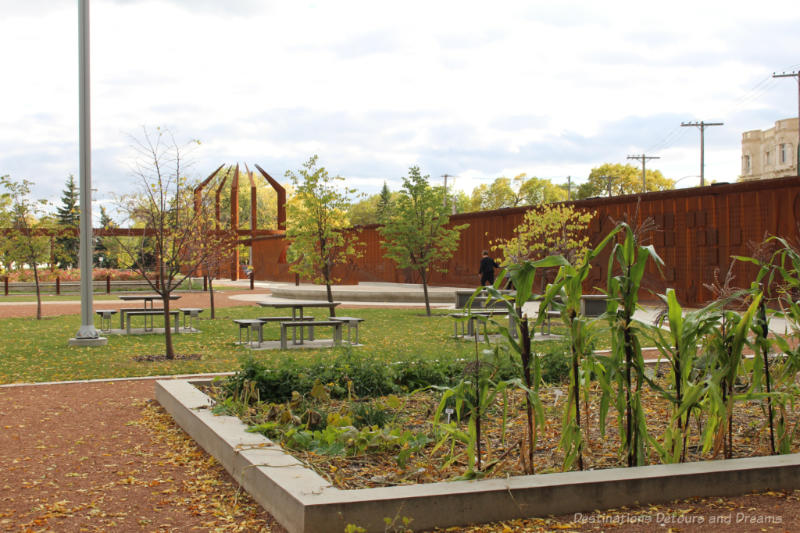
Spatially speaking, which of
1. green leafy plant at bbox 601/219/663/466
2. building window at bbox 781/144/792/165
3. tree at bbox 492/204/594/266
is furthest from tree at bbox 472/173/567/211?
green leafy plant at bbox 601/219/663/466

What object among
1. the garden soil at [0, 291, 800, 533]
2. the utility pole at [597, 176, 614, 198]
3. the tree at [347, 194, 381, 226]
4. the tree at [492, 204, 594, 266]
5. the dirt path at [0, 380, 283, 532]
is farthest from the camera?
the tree at [347, 194, 381, 226]

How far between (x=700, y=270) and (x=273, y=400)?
49.2 feet

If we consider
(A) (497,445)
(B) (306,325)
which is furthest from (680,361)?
(B) (306,325)

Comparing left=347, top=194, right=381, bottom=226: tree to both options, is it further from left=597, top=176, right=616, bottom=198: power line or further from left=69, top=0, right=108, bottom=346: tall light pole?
left=69, top=0, right=108, bottom=346: tall light pole

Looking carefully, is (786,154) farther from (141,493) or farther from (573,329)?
(141,493)

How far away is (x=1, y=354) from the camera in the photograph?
1048cm

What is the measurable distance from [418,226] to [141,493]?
14.5m

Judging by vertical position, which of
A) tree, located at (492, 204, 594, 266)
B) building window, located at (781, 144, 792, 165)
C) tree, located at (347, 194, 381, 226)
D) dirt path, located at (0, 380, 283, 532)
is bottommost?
dirt path, located at (0, 380, 283, 532)

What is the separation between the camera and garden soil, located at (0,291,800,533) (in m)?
3.57

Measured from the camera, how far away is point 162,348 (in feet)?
37.0

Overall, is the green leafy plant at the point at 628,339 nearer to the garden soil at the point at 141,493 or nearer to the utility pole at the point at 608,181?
the garden soil at the point at 141,493

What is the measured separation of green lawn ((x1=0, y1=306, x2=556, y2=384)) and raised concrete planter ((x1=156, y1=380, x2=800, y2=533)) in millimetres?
2745

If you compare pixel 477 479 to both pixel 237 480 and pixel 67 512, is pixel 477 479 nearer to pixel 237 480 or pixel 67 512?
pixel 237 480

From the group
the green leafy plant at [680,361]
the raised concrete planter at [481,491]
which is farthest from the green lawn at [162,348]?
the green leafy plant at [680,361]
